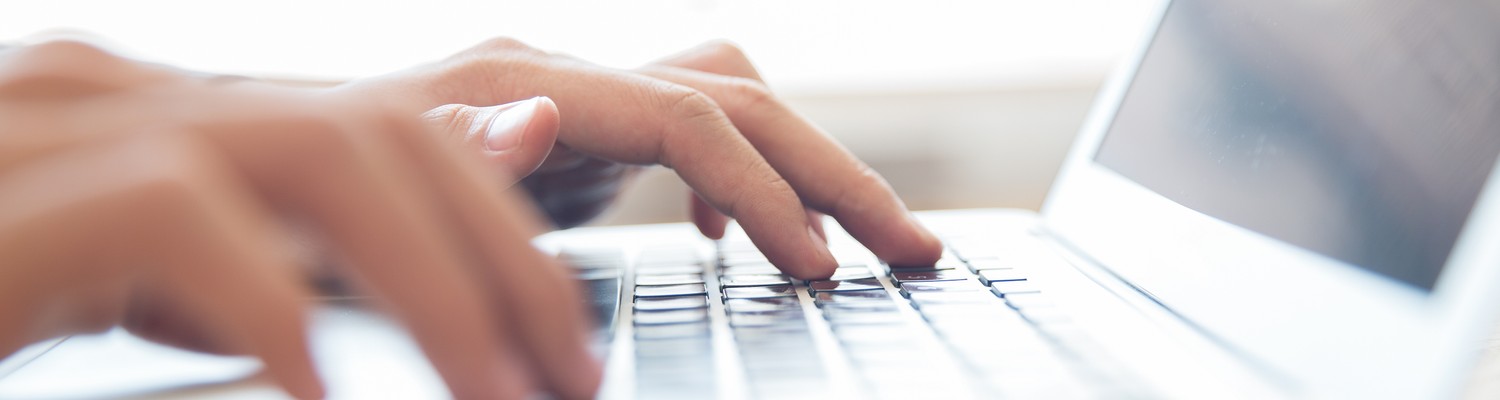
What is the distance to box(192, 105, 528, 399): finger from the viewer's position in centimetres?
28

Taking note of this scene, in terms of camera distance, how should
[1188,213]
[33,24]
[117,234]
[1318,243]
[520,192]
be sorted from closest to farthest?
[117,234]
[1318,243]
[1188,213]
[520,192]
[33,24]

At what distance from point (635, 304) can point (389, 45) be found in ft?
4.28

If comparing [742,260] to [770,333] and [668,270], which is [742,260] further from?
[770,333]

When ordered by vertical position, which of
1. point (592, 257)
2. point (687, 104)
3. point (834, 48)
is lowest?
point (592, 257)

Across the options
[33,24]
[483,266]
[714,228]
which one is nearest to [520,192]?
[714,228]

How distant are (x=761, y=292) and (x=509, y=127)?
13 cm

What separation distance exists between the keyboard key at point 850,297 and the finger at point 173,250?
230 mm

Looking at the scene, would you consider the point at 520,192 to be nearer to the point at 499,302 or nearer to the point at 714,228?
the point at 714,228

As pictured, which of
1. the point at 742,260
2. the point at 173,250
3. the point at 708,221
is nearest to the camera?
the point at 173,250

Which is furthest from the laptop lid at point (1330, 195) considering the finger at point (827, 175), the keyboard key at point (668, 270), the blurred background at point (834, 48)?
the blurred background at point (834, 48)

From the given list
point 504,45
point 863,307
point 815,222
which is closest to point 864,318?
point 863,307

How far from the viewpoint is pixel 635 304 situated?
45 cm

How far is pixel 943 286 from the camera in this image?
0.48 meters

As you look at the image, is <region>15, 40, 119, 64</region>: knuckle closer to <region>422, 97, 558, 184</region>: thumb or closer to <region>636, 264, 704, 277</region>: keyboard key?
<region>422, 97, 558, 184</region>: thumb
